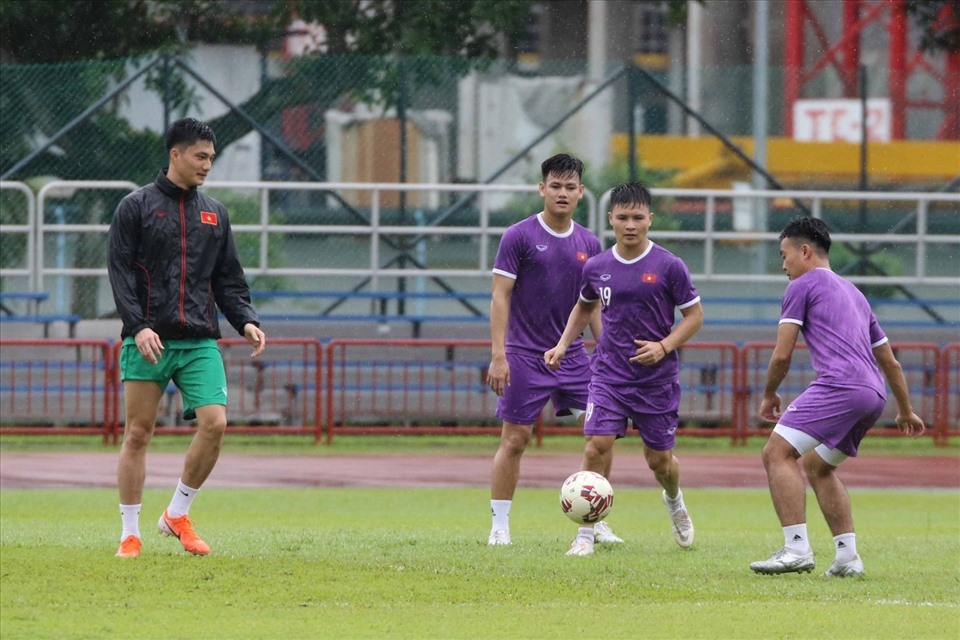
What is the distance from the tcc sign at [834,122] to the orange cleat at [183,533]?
569 inches

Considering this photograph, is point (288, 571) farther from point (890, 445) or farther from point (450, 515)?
point (890, 445)

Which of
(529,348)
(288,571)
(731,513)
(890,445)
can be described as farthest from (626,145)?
(288,571)

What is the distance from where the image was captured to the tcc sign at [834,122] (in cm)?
2150

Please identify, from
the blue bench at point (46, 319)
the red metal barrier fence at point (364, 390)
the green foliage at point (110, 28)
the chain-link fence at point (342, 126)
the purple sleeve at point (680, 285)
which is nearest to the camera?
the purple sleeve at point (680, 285)

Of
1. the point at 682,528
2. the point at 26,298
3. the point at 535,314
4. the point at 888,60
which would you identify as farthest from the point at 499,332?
the point at 888,60

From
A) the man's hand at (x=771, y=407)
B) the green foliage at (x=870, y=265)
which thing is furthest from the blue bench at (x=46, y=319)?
the man's hand at (x=771, y=407)

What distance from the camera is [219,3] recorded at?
21766 mm

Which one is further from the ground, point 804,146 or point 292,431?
point 804,146

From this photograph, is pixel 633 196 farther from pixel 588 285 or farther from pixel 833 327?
pixel 833 327

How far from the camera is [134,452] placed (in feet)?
27.7

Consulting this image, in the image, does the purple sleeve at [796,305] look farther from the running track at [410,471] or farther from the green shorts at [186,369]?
the running track at [410,471]

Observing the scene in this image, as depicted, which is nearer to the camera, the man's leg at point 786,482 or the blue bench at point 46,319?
the man's leg at point 786,482

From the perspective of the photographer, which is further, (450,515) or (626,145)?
(626,145)

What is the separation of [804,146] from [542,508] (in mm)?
10482
